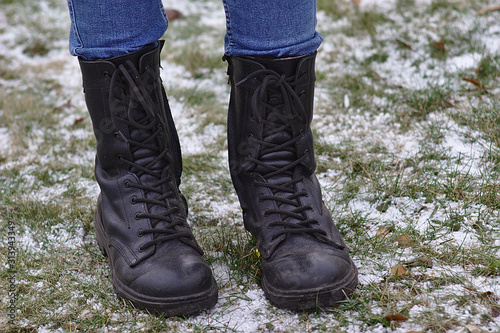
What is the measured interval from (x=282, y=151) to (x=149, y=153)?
0.37 metres

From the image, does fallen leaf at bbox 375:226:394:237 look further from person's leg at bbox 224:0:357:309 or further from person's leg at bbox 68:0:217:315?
person's leg at bbox 68:0:217:315

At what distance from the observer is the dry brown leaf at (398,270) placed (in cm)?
128

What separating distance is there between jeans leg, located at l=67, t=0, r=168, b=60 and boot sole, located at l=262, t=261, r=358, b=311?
740 millimetres

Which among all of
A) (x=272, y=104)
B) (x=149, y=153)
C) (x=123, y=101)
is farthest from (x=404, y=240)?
(x=123, y=101)

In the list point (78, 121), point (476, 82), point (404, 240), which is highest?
point (476, 82)

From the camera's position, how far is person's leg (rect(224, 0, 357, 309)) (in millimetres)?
1196

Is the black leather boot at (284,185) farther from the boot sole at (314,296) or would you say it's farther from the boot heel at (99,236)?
the boot heel at (99,236)

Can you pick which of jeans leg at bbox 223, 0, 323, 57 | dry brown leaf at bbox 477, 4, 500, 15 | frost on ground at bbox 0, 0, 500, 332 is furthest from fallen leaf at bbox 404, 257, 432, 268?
dry brown leaf at bbox 477, 4, 500, 15

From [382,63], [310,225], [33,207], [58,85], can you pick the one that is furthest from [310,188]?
[58,85]

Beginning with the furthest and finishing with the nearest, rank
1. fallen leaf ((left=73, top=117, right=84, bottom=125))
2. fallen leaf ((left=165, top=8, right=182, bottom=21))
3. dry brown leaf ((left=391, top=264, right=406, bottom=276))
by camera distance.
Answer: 1. fallen leaf ((left=165, top=8, right=182, bottom=21))
2. fallen leaf ((left=73, top=117, right=84, bottom=125))
3. dry brown leaf ((left=391, top=264, right=406, bottom=276))

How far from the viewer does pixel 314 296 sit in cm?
118

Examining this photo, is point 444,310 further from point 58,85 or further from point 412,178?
point 58,85

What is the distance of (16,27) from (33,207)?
2588 mm

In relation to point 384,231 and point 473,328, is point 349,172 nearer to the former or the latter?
point 384,231
